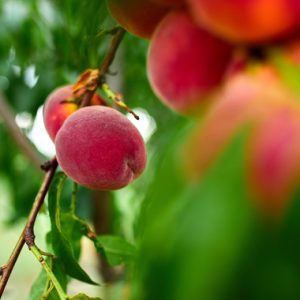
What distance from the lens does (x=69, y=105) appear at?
82 cm

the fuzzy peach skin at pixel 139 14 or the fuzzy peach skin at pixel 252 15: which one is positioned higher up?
the fuzzy peach skin at pixel 139 14

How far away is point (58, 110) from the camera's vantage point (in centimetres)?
81

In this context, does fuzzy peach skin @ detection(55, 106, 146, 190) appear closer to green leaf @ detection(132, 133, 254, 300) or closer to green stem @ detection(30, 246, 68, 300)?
green stem @ detection(30, 246, 68, 300)

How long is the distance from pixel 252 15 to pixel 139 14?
164mm

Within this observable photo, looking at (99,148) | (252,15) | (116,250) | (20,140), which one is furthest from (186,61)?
(20,140)

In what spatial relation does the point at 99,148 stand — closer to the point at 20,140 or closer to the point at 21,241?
the point at 21,241

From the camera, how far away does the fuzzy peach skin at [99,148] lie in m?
0.66

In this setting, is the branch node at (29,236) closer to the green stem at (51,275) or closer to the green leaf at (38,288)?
the green stem at (51,275)

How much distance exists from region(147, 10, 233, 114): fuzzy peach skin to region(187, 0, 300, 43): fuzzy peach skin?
0.10 feet

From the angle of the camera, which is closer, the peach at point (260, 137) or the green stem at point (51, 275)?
the peach at point (260, 137)

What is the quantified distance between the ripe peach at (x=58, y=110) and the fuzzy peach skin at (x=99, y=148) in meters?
0.12

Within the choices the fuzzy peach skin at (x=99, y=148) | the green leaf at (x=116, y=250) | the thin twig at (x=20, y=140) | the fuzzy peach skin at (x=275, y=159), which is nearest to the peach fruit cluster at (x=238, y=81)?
the fuzzy peach skin at (x=275, y=159)

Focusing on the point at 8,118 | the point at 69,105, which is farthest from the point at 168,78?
the point at 8,118

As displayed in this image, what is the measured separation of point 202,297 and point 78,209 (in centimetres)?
142
